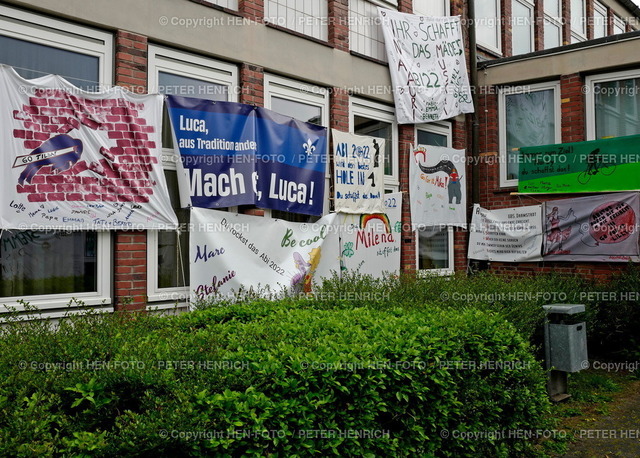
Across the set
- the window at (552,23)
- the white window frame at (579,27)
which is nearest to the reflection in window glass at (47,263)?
the window at (552,23)

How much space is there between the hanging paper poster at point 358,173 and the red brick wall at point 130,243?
10.4 feet

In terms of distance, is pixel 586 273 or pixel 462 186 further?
pixel 462 186

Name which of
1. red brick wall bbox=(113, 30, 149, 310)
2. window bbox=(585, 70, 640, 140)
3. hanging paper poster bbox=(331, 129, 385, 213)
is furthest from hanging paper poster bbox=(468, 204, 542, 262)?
red brick wall bbox=(113, 30, 149, 310)

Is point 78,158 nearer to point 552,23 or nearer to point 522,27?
point 522,27

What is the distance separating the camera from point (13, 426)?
90.9 inches

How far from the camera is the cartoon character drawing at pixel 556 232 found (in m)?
9.54

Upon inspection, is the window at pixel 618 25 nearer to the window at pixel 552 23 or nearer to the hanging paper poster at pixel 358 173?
the window at pixel 552 23

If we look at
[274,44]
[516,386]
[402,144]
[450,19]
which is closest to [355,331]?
[516,386]

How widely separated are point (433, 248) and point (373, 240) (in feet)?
6.33

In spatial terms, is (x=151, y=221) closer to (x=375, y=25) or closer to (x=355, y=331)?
(x=355, y=331)

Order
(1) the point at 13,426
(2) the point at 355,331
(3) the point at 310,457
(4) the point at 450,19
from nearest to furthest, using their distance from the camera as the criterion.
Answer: (1) the point at 13,426 → (3) the point at 310,457 → (2) the point at 355,331 → (4) the point at 450,19

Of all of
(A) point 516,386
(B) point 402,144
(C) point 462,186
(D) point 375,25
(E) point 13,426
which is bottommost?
(A) point 516,386

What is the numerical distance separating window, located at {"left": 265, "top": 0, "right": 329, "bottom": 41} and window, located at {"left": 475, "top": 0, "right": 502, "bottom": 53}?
4.44 metres

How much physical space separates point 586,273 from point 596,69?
144 inches
